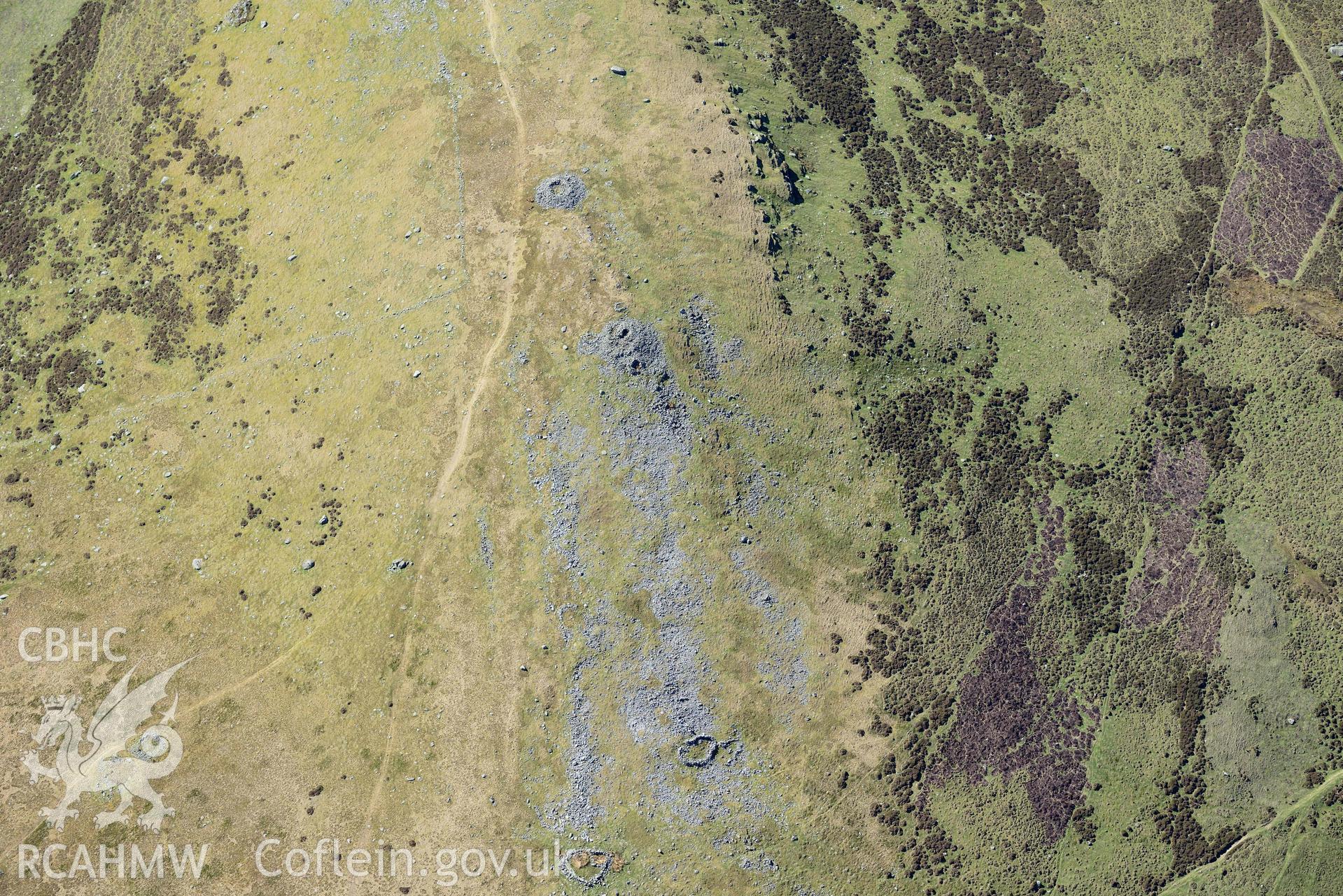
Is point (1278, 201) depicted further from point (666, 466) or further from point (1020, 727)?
point (666, 466)

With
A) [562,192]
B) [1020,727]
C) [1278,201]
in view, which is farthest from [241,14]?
[1278,201]

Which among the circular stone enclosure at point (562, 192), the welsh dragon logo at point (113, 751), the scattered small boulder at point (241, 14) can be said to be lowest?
the welsh dragon logo at point (113, 751)

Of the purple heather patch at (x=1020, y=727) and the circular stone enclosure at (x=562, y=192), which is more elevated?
the circular stone enclosure at (x=562, y=192)

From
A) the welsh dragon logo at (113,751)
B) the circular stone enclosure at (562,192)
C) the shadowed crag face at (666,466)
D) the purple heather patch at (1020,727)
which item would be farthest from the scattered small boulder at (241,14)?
the purple heather patch at (1020,727)

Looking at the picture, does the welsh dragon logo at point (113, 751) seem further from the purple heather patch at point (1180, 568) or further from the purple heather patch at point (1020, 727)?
the purple heather patch at point (1180, 568)

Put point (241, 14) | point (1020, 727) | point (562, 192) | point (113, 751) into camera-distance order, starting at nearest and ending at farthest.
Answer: point (113, 751), point (1020, 727), point (562, 192), point (241, 14)
